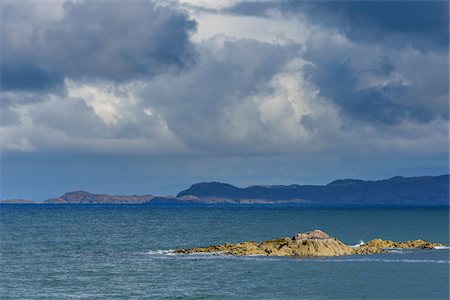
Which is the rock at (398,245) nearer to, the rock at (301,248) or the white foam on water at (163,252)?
the rock at (301,248)

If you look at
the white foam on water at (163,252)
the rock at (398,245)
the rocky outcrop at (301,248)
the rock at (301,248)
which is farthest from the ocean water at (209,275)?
the rock at (398,245)

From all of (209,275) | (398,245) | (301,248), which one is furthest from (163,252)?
(398,245)

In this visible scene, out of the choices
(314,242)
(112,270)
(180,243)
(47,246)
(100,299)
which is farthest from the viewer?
(180,243)

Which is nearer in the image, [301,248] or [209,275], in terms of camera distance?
[209,275]

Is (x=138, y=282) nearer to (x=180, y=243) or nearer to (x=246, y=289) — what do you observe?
(x=246, y=289)

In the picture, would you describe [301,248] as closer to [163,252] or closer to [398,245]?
[163,252]

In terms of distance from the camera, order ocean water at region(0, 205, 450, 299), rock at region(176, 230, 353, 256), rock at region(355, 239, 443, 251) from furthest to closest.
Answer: rock at region(355, 239, 443, 251), rock at region(176, 230, 353, 256), ocean water at region(0, 205, 450, 299)

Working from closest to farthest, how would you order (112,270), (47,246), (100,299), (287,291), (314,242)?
1. (100,299)
2. (287,291)
3. (112,270)
4. (314,242)
5. (47,246)

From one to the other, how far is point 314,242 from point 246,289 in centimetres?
3077

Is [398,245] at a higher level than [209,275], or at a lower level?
higher

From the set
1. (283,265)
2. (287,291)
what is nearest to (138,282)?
(287,291)

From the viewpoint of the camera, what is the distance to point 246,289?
A: 6988 cm

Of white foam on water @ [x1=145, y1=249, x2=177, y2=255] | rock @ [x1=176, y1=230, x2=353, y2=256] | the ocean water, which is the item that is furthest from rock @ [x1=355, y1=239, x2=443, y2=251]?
white foam on water @ [x1=145, y1=249, x2=177, y2=255]

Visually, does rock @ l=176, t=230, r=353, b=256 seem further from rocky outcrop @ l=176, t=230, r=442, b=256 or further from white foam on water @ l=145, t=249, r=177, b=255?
white foam on water @ l=145, t=249, r=177, b=255
